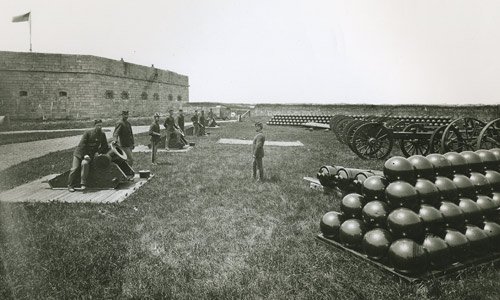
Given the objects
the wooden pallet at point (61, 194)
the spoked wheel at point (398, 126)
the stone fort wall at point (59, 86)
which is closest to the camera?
the wooden pallet at point (61, 194)

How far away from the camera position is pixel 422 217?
483 cm

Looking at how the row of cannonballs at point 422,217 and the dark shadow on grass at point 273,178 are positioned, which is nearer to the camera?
the row of cannonballs at point 422,217

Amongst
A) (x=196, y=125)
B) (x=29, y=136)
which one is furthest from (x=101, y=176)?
(x=196, y=125)

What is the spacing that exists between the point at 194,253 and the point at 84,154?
4.93 meters

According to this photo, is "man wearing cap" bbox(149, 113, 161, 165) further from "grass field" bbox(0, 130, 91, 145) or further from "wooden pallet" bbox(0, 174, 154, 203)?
"grass field" bbox(0, 130, 91, 145)

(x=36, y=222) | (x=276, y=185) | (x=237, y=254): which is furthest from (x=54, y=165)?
(x=237, y=254)

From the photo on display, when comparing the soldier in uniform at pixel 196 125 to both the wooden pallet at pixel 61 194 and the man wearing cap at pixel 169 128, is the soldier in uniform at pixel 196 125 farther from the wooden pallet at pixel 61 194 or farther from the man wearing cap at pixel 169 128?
the wooden pallet at pixel 61 194

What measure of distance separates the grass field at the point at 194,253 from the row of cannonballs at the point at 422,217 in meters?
0.28

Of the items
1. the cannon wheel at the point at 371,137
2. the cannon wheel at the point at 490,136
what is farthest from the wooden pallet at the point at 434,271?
the cannon wheel at the point at 371,137

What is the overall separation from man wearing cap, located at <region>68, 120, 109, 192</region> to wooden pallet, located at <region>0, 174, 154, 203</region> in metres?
0.26

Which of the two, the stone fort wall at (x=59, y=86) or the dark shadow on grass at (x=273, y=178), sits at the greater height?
the stone fort wall at (x=59, y=86)

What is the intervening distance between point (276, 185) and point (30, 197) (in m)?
5.44

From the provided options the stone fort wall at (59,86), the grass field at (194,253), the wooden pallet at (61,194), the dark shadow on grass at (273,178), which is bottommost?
the grass field at (194,253)

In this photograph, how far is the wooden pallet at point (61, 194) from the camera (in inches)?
310
